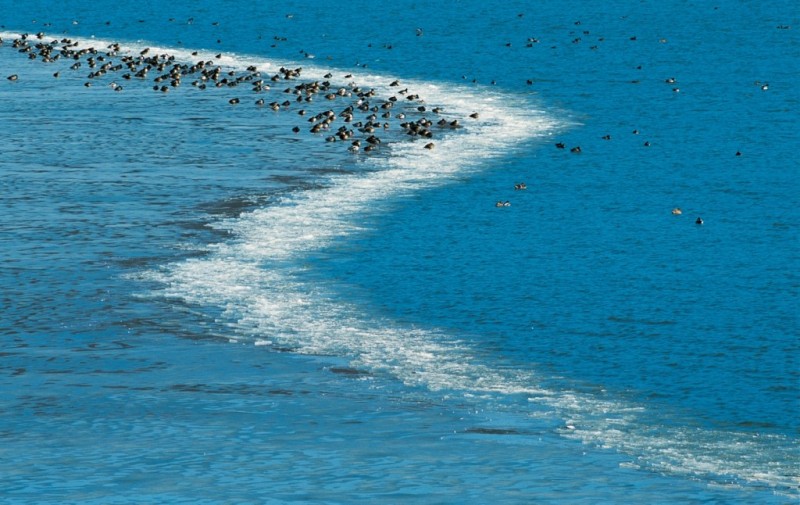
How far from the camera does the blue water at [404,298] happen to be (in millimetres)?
11938

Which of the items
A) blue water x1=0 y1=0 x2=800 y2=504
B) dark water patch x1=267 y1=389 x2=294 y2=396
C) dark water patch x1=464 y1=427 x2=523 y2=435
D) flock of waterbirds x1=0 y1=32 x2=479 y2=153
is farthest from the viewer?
flock of waterbirds x1=0 y1=32 x2=479 y2=153

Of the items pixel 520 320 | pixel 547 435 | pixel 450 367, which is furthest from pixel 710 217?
pixel 547 435

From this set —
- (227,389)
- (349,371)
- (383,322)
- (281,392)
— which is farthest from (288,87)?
(281,392)

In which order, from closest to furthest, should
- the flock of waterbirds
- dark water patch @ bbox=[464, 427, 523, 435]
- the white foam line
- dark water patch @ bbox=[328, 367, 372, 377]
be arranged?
the white foam line, dark water patch @ bbox=[464, 427, 523, 435], dark water patch @ bbox=[328, 367, 372, 377], the flock of waterbirds

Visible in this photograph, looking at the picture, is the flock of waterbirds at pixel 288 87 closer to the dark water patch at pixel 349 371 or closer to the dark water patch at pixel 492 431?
the dark water patch at pixel 349 371

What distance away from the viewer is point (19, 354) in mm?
15102

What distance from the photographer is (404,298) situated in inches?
693

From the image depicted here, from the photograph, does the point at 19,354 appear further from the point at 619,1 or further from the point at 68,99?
the point at 619,1

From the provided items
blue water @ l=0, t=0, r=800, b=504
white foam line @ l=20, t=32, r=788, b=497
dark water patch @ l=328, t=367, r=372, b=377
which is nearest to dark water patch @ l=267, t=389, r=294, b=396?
blue water @ l=0, t=0, r=800, b=504

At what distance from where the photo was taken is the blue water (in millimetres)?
11938

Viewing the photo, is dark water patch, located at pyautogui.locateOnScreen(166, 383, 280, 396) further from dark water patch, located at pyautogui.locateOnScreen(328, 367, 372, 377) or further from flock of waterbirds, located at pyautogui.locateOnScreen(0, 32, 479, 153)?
flock of waterbirds, located at pyautogui.locateOnScreen(0, 32, 479, 153)

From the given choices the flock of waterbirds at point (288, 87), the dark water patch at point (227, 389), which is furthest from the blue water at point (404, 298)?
the flock of waterbirds at point (288, 87)

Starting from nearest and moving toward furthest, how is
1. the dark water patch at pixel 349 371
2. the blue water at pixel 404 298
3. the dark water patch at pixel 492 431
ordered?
1. the blue water at pixel 404 298
2. the dark water patch at pixel 492 431
3. the dark water patch at pixel 349 371

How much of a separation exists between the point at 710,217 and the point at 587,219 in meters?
1.89
